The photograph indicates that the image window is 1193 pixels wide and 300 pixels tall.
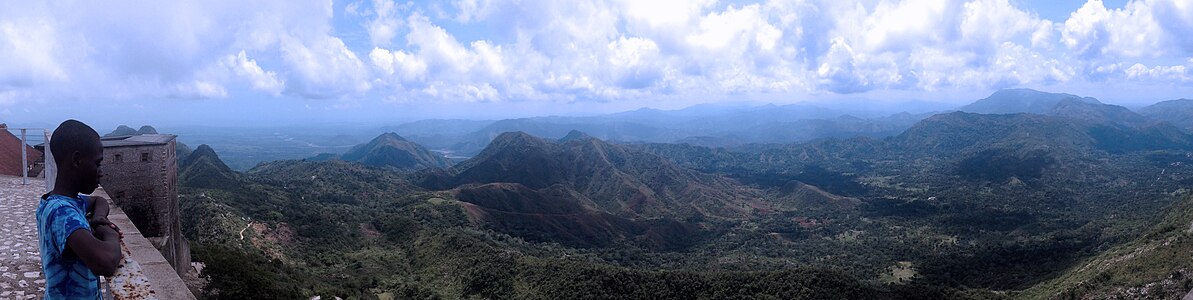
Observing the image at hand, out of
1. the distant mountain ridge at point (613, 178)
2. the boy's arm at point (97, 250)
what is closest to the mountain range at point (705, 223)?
the distant mountain ridge at point (613, 178)

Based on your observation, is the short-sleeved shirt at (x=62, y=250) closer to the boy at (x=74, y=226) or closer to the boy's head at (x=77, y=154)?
the boy at (x=74, y=226)

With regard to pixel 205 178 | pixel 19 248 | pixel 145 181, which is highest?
pixel 145 181

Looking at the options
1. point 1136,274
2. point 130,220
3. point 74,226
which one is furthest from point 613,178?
point 74,226

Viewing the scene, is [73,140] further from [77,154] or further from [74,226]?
[74,226]

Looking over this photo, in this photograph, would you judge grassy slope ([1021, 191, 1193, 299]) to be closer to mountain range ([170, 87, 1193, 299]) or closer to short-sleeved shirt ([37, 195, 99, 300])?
mountain range ([170, 87, 1193, 299])

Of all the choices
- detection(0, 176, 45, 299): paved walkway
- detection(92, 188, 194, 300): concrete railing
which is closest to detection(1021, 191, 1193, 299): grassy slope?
detection(92, 188, 194, 300): concrete railing
